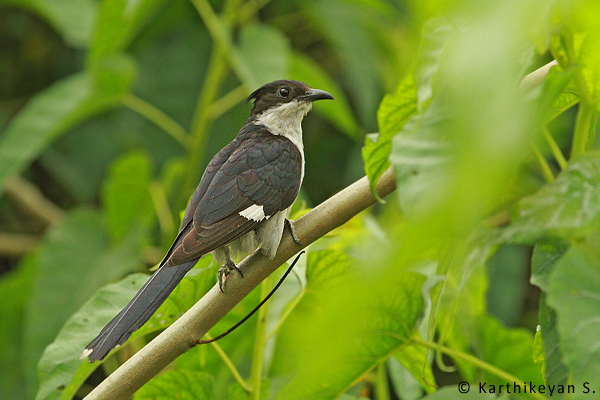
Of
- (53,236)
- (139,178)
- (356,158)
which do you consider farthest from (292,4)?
(53,236)

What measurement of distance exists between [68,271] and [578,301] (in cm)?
284

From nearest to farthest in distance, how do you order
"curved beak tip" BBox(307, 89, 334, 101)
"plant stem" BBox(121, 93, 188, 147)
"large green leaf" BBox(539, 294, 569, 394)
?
"large green leaf" BBox(539, 294, 569, 394) < "curved beak tip" BBox(307, 89, 334, 101) < "plant stem" BBox(121, 93, 188, 147)

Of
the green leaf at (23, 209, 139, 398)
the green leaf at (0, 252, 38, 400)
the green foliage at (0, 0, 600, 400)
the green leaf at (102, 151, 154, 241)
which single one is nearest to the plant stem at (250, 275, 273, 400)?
the green foliage at (0, 0, 600, 400)

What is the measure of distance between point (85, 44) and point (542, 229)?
10.3 feet

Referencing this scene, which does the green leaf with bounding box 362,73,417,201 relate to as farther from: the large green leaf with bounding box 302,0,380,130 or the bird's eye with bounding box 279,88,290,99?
the large green leaf with bounding box 302,0,380,130

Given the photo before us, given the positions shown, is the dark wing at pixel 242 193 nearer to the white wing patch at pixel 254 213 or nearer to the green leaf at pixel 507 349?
the white wing patch at pixel 254 213

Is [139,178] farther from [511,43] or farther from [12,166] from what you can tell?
[511,43]

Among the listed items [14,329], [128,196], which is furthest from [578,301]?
[14,329]

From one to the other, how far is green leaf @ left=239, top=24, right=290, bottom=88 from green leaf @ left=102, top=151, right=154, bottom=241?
0.70 metres

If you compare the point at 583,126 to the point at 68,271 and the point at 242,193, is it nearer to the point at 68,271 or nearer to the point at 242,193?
the point at 242,193

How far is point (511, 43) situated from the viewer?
1.92 ft

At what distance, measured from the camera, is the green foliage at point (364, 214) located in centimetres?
60

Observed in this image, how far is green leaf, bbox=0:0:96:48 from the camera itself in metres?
3.12

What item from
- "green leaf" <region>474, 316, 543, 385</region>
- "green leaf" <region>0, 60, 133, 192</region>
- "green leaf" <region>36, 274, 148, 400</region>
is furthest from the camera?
"green leaf" <region>0, 60, 133, 192</region>
